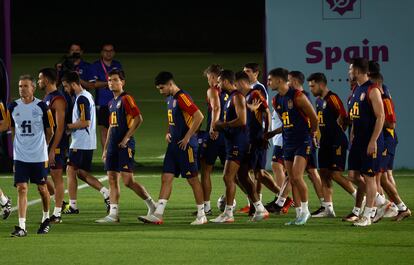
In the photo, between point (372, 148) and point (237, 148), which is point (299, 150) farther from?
point (372, 148)

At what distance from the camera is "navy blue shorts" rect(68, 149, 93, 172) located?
16.8m

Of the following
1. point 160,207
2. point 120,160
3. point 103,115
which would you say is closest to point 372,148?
point 160,207

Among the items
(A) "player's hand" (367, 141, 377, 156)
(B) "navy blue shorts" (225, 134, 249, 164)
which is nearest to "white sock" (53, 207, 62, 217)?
(B) "navy blue shorts" (225, 134, 249, 164)

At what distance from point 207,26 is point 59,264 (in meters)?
48.0

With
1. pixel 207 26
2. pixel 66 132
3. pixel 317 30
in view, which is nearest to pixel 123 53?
pixel 207 26

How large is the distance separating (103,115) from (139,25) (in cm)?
3937

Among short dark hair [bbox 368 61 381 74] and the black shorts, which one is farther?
the black shorts

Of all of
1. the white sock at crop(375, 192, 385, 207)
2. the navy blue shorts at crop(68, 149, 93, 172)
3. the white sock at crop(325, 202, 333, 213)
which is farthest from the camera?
the navy blue shorts at crop(68, 149, 93, 172)

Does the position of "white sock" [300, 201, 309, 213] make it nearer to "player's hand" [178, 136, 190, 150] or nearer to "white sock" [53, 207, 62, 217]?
"player's hand" [178, 136, 190, 150]

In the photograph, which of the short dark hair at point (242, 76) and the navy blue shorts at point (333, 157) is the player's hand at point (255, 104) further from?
the navy blue shorts at point (333, 157)

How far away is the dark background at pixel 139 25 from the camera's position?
58719 millimetres

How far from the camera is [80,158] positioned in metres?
16.8

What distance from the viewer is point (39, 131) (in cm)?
1425

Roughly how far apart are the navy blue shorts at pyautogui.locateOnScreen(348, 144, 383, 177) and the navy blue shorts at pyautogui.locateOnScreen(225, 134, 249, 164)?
1.36 m
